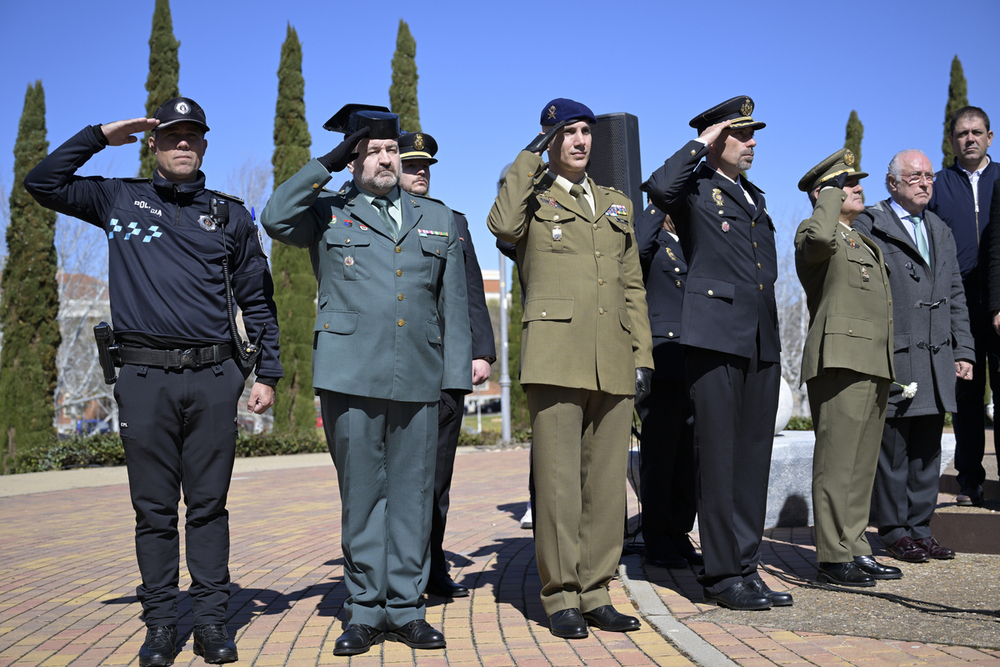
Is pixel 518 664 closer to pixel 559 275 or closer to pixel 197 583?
pixel 197 583

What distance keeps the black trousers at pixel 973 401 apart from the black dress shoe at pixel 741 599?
3.04m

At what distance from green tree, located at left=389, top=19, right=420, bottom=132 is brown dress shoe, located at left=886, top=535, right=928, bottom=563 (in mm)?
19245

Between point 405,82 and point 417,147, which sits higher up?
point 405,82

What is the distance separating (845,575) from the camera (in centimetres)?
477

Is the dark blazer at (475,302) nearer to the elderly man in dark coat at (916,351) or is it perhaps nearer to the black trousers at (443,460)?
the black trousers at (443,460)

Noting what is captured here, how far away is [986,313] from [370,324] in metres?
4.73

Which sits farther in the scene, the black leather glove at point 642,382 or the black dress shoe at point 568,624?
the black leather glove at point 642,382

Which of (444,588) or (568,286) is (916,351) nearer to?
(568,286)

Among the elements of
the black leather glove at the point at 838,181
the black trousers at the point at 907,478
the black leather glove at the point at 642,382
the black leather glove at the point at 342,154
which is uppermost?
the black leather glove at the point at 838,181

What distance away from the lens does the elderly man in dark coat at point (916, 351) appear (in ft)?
17.9

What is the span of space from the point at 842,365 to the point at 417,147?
2.77 meters

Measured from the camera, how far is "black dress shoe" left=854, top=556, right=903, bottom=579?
16.3 feet

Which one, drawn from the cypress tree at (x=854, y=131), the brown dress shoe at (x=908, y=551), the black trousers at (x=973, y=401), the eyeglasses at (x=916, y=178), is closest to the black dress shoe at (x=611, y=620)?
the brown dress shoe at (x=908, y=551)

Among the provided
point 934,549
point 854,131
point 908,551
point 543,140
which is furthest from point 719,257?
point 854,131
